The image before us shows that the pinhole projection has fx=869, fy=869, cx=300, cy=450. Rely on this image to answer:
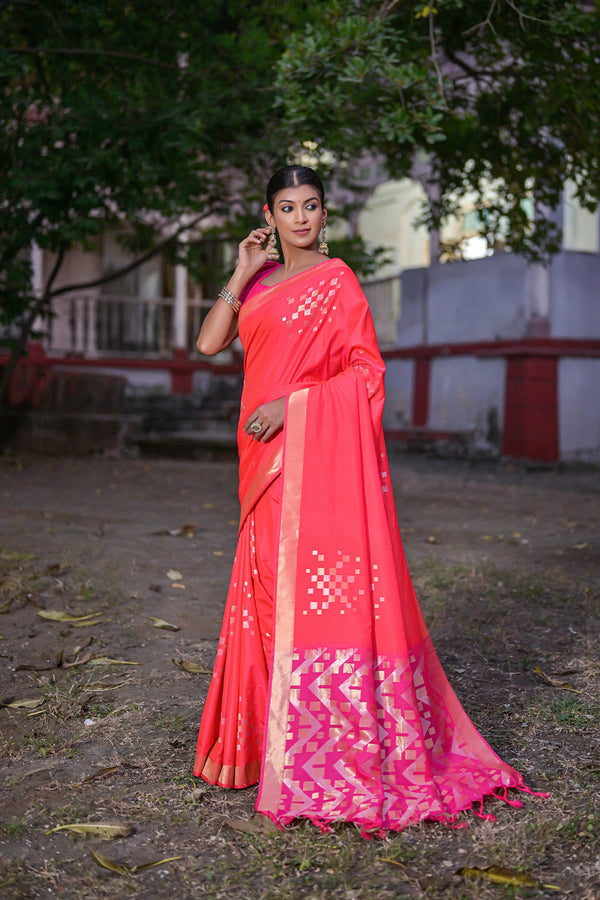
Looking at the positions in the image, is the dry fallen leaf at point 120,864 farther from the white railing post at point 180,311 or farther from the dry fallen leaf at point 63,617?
the white railing post at point 180,311

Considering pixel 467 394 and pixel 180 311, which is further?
pixel 180 311

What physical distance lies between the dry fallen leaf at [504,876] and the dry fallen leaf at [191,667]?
1735mm

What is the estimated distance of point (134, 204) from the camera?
7.78 meters

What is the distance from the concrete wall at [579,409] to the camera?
1205 centimetres

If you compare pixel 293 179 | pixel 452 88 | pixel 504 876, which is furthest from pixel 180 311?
pixel 504 876

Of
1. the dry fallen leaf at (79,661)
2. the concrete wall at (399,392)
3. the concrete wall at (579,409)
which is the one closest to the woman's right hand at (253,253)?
the dry fallen leaf at (79,661)

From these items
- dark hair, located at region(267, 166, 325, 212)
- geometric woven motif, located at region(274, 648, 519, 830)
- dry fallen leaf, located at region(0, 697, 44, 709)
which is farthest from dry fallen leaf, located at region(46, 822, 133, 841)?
dark hair, located at region(267, 166, 325, 212)

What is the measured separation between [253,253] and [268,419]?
58 centimetres

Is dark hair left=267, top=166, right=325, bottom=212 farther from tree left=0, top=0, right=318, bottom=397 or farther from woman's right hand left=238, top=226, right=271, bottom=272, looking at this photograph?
tree left=0, top=0, right=318, bottom=397

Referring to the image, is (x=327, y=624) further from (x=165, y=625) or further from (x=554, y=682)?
(x=165, y=625)

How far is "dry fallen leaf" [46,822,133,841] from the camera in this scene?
2289mm

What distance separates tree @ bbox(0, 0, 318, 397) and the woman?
4773mm

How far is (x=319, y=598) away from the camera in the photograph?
2387 mm

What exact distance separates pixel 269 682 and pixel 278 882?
500mm
